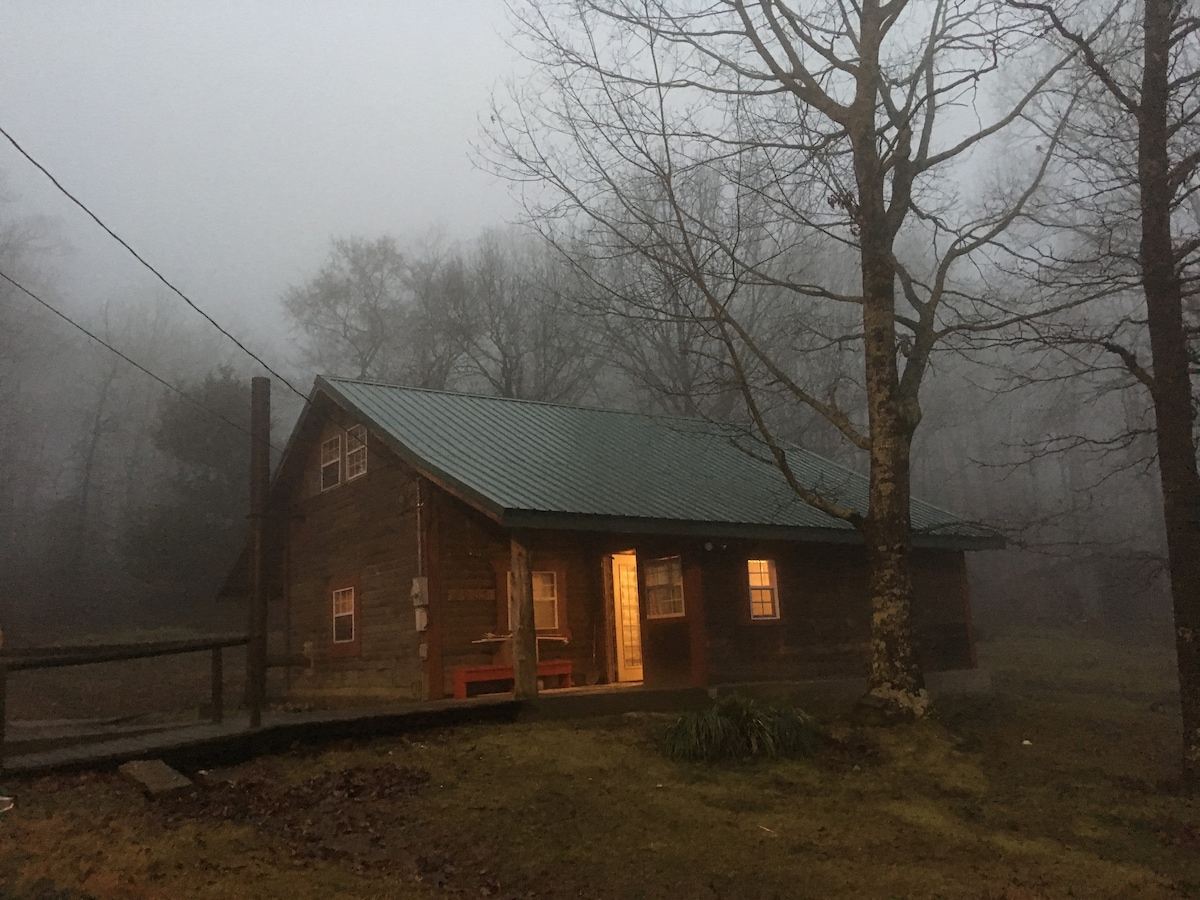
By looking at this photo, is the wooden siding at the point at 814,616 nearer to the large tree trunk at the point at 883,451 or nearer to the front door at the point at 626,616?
the front door at the point at 626,616

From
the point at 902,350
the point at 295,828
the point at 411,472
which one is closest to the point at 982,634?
the point at 902,350

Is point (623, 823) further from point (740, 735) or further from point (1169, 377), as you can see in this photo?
point (1169, 377)

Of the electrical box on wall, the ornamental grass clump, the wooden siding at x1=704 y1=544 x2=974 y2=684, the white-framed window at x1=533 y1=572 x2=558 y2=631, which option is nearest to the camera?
the ornamental grass clump

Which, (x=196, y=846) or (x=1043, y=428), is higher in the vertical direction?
(x=1043, y=428)

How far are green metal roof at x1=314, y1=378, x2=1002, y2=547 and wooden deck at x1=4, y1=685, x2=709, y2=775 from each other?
7.45 feet

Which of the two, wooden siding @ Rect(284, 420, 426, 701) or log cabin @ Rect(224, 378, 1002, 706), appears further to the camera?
wooden siding @ Rect(284, 420, 426, 701)

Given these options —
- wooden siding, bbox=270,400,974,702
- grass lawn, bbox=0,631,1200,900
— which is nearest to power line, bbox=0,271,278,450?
wooden siding, bbox=270,400,974,702

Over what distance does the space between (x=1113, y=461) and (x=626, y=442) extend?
4037cm

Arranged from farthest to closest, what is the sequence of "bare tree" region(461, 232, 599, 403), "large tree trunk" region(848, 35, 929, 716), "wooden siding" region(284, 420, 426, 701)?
"bare tree" region(461, 232, 599, 403) → "wooden siding" region(284, 420, 426, 701) → "large tree trunk" region(848, 35, 929, 716)

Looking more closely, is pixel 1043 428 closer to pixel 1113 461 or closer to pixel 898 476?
pixel 1113 461

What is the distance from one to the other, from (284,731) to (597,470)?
6613 millimetres

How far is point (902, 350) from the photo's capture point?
12250 millimetres

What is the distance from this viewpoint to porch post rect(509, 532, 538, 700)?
38.5ft

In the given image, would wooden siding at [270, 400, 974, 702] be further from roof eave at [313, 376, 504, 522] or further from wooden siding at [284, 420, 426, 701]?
roof eave at [313, 376, 504, 522]
